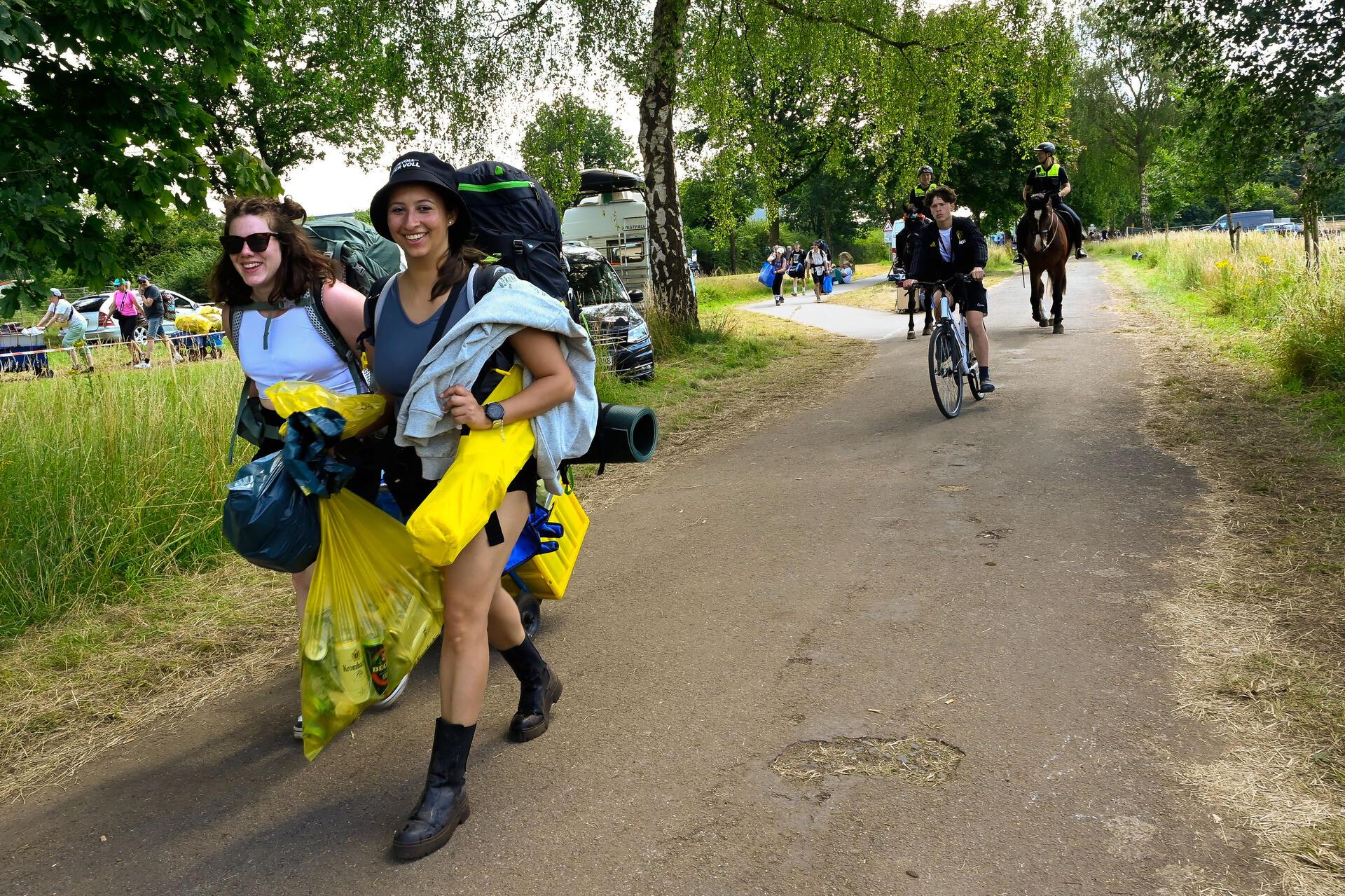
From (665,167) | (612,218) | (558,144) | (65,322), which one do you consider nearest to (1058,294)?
(665,167)

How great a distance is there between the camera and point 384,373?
3.24m

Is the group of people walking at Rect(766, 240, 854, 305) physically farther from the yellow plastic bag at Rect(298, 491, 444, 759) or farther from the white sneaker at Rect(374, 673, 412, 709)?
the yellow plastic bag at Rect(298, 491, 444, 759)

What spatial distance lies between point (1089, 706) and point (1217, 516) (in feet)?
8.71

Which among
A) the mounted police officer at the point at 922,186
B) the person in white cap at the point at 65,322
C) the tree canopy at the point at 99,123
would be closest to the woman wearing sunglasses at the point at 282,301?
the tree canopy at the point at 99,123

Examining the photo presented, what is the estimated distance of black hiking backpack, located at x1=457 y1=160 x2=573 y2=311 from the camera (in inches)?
155

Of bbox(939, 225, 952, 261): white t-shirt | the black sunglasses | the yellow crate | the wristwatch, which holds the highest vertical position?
the black sunglasses

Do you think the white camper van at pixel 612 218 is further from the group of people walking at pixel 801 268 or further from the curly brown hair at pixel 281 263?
the curly brown hair at pixel 281 263

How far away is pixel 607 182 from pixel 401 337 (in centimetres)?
2115

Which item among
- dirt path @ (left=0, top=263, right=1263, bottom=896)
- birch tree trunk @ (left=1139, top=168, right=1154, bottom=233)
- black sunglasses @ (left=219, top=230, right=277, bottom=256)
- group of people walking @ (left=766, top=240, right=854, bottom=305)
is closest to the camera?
dirt path @ (left=0, top=263, right=1263, bottom=896)

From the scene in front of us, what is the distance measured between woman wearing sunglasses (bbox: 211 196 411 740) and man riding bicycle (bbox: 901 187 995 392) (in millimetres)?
6518

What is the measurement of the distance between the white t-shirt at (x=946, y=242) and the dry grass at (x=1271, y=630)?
7.73 ft

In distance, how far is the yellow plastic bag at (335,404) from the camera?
131 inches

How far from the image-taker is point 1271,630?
405 centimetres

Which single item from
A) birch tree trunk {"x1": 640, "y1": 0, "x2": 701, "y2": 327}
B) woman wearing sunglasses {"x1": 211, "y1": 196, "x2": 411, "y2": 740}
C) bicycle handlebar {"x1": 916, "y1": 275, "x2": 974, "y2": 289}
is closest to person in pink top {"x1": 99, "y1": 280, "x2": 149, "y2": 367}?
birch tree trunk {"x1": 640, "y1": 0, "x2": 701, "y2": 327}
